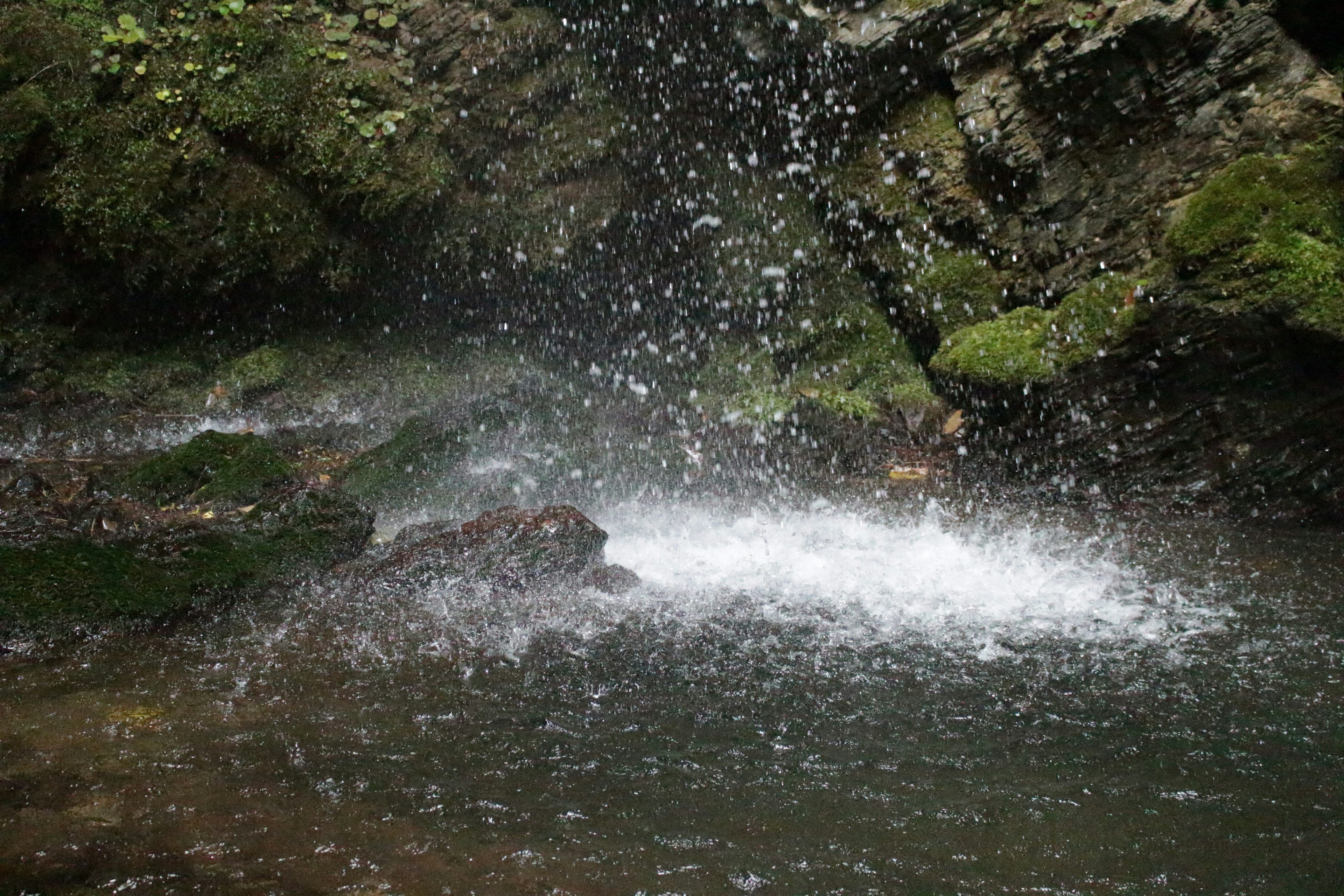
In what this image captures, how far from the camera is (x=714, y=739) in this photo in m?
3.80

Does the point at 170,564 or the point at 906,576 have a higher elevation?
the point at 906,576

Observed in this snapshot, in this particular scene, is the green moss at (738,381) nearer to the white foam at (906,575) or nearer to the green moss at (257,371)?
the white foam at (906,575)

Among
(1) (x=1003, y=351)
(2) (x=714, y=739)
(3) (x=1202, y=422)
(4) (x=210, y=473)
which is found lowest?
(2) (x=714, y=739)

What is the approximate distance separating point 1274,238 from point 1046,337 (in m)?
1.69

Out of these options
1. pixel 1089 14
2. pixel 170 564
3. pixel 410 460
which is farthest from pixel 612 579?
pixel 1089 14

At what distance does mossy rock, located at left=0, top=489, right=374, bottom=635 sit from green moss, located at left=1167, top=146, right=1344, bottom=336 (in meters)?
6.12

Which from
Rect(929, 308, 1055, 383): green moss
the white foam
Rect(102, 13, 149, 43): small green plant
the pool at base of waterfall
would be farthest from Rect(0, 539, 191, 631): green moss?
Rect(929, 308, 1055, 383): green moss

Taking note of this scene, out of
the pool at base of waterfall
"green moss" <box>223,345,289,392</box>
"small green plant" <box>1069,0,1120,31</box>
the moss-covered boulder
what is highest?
"small green plant" <box>1069,0,1120,31</box>

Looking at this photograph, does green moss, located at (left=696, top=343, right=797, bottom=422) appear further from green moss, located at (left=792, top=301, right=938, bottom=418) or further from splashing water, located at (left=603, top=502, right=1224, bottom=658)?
splashing water, located at (left=603, top=502, right=1224, bottom=658)

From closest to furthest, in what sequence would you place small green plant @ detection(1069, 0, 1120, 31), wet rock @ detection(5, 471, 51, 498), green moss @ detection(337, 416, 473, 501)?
1. wet rock @ detection(5, 471, 51, 498)
2. green moss @ detection(337, 416, 473, 501)
3. small green plant @ detection(1069, 0, 1120, 31)

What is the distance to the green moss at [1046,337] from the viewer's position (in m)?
7.10

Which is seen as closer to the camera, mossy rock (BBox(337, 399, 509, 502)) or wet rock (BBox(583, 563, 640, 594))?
wet rock (BBox(583, 563, 640, 594))

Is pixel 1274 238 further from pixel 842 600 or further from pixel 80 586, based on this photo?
pixel 80 586

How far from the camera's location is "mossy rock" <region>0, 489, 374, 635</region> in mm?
4562
